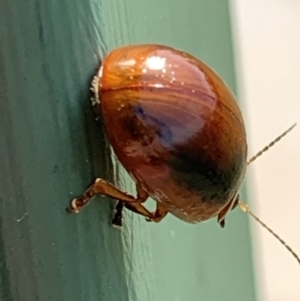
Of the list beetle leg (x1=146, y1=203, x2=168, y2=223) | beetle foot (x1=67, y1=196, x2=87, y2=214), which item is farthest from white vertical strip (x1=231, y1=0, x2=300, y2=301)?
beetle foot (x1=67, y1=196, x2=87, y2=214)

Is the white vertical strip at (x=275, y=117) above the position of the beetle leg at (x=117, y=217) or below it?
below

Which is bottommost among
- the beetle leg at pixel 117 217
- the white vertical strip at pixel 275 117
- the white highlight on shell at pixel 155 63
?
the white vertical strip at pixel 275 117

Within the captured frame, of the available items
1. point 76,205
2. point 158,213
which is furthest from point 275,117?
point 76,205

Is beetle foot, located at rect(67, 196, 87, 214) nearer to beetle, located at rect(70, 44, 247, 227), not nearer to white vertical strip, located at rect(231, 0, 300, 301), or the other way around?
beetle, located at rect(70, 44, 247, 227)

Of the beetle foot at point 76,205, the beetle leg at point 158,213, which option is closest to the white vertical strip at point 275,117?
the beetle leg at point 158,213

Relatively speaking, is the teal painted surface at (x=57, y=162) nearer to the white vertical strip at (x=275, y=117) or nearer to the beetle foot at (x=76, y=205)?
the beetle foot at (x=76, y=205)

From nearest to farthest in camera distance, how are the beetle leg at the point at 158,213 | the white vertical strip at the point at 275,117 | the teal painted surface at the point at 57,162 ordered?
the teal painted surface at the point at 57,162 < the beetle leg at the point at 158,213 < the white vertical strip at the point at 275,117

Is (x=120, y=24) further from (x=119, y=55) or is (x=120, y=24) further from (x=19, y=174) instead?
(x=19, y=174)

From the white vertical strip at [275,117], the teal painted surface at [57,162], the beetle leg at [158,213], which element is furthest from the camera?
the white vertical strip at [275,117]

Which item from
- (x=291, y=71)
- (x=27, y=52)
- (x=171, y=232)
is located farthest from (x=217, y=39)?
(x=291, y=71)
